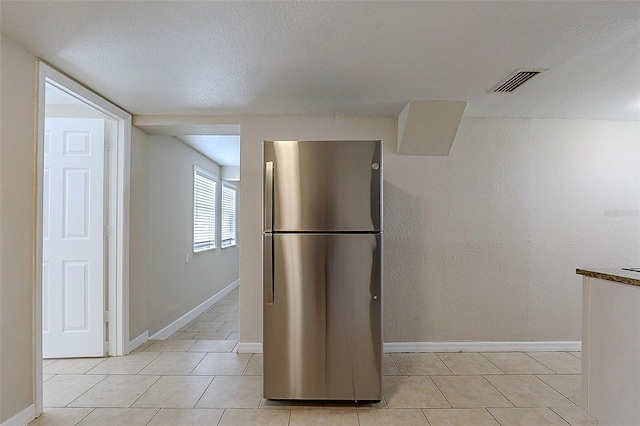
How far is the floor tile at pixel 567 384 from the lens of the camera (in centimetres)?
262

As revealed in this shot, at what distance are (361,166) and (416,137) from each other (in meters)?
1.17

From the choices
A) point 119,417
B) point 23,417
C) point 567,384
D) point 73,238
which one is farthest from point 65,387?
point 567,384

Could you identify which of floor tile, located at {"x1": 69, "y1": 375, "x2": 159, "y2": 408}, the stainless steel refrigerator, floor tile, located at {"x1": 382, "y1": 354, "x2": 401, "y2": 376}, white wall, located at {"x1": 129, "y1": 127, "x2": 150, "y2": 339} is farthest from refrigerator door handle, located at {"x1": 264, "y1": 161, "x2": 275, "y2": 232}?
white wall, located at {"x1": 129, "y1": 127, "x2": 150, "y2": 339}

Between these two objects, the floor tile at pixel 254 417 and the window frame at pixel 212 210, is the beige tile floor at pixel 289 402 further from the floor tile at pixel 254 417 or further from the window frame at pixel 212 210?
the window frame at pixel 212 210

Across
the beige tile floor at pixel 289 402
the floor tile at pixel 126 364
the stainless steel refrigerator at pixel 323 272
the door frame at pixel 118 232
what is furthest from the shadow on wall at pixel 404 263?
the door frame at pixel 118 232

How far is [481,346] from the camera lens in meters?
3.54

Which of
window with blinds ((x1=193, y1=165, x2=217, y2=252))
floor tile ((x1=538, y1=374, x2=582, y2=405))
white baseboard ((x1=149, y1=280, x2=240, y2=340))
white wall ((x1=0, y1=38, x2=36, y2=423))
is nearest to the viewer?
white wall ((x1=0, y1=38, x2=36, y2=423))

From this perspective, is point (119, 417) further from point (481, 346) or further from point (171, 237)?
point (481, 346)

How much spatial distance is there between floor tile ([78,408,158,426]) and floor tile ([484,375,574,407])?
94.3 inches

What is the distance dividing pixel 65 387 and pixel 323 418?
6.24 feet

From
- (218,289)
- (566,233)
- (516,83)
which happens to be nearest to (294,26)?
(516,83)

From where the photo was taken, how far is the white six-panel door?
3176 mm

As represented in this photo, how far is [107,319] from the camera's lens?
10.8 ft

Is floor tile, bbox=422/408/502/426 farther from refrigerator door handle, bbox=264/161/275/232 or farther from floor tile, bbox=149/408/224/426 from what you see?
refrigerator door handle, bbox=264/161/275/232
